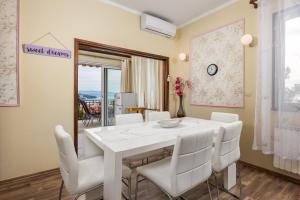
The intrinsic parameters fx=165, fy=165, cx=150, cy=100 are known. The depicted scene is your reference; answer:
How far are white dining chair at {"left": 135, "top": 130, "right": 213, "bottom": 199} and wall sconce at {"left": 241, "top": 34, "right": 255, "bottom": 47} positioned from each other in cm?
183

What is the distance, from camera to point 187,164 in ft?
3.78

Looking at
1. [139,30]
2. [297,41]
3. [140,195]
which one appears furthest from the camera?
[139,30]

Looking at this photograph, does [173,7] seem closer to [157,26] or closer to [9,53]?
[157,26]

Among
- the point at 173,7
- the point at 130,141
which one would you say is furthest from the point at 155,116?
the point at 173,7

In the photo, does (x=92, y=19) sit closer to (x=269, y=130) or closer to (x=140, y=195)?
(x=140, y=195)

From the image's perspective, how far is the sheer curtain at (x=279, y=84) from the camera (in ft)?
6.27

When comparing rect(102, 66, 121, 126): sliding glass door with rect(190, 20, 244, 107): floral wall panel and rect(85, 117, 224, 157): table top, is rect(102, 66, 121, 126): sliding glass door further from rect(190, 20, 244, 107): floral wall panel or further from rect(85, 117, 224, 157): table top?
rect(85, 117, 224, 157): table top

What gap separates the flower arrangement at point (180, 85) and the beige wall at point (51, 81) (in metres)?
1.13

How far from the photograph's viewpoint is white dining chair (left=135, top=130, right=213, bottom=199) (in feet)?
3.61

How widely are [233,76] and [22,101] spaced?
118 inches

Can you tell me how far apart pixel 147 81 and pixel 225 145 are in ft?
11.3

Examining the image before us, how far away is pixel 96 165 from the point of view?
1475mm

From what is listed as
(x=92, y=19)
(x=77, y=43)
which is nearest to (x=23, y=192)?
(x=77, y=43)

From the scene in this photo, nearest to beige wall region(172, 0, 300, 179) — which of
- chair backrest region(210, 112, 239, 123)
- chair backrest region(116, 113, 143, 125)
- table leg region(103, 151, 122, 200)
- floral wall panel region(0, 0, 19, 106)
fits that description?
chair backrest region(210, 112, 239, 123)
